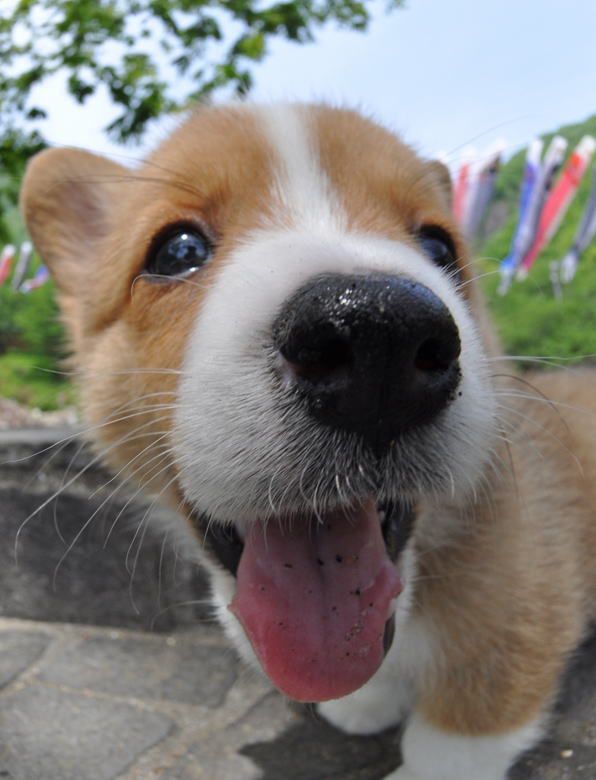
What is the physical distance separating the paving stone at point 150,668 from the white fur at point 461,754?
93 cm

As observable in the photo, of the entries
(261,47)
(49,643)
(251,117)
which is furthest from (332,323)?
(261,47)

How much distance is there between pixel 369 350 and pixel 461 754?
145 centimetres

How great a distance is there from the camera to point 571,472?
2.74m

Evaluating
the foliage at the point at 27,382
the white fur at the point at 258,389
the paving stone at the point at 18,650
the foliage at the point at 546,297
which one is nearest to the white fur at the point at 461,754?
the white fur at the point at 258,389

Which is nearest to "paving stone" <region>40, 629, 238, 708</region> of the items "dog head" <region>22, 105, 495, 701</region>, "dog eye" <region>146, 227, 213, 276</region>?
"dog head" <region>22, 105, 495, 701</region>

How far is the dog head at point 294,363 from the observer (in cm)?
139

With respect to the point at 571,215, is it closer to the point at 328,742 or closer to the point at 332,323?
the point at 328,742

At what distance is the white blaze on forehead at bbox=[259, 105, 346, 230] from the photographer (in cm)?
192

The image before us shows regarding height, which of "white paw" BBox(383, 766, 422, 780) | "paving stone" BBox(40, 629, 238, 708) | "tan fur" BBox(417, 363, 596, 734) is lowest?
"paving stone" BBox(40, 629, 238, 708)

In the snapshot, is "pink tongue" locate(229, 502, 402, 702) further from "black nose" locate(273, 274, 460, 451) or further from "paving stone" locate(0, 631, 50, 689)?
"paving stone" locate(0, 631, 50, 689)

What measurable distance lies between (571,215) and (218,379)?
622cm

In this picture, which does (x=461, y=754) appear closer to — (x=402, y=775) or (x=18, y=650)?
(x=402, y=775)

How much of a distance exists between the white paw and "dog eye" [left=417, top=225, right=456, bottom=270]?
4.83 feet

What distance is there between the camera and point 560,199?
6.66m
